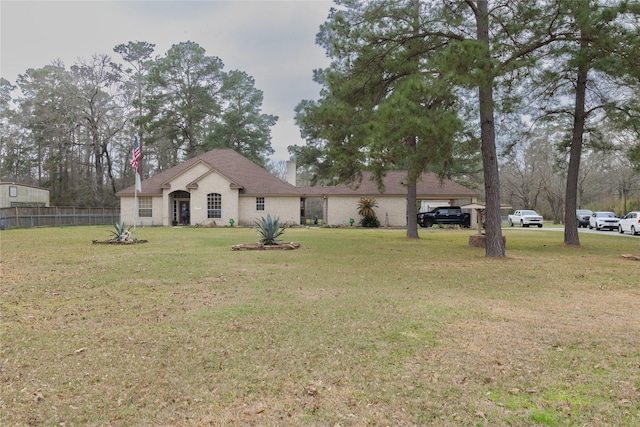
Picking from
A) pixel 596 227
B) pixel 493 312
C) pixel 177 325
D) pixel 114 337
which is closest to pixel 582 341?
pixel 493 312

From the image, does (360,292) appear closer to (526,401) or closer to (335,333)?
(335,333)

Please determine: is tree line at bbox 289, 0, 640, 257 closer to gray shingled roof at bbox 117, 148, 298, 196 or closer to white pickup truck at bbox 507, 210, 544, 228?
gray shingled roof at bbox 117, 148, 298, 196

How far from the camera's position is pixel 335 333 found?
478 cm

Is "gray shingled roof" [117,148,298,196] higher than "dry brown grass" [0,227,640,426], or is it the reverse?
"gray shingled roof" [117,148,298,196]

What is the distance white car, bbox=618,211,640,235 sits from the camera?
24917 mm

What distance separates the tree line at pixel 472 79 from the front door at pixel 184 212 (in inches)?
771

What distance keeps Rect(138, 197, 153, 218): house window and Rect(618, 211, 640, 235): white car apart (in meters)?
33.4

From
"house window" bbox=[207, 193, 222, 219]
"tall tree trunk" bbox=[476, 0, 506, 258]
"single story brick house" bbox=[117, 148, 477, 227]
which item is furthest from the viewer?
"house window" bbox=[207, 193, 222, 219]

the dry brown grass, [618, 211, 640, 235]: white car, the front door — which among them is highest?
the front door

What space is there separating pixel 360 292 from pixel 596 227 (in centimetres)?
3071

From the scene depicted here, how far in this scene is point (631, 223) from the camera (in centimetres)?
2553

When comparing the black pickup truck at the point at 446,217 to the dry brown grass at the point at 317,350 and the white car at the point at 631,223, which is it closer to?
the white car at the point at 631,223

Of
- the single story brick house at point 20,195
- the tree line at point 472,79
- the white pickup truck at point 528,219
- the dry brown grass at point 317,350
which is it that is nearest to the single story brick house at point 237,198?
the white pickup truck at point 528,219

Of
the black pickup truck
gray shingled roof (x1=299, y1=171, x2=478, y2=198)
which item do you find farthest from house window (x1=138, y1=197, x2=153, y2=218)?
the black pickup truck
